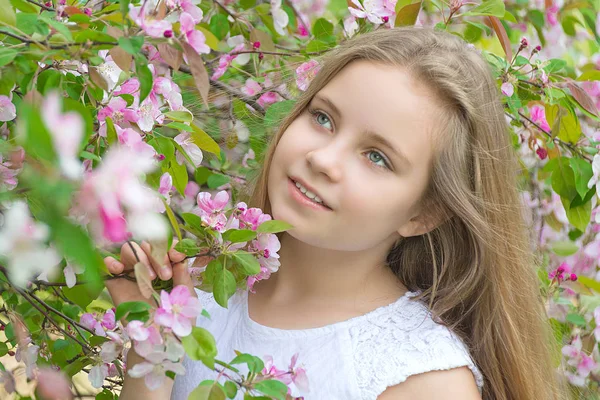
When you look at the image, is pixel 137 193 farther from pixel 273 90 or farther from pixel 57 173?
pixel 273 90

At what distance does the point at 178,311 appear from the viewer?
3.11ft

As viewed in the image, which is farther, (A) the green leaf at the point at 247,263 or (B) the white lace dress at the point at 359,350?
(B) the white lace dress at the point at 359,350

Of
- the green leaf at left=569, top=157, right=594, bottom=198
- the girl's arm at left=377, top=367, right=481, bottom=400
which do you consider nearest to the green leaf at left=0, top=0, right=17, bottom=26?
the girl's arm at left=377, top=367, right=481, bottom=400

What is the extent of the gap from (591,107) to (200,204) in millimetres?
847

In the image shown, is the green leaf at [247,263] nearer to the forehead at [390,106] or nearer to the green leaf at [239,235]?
the green leaf at [239,235]

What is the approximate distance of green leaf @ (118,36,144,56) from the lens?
86 centimetres

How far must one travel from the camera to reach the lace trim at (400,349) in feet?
4.42

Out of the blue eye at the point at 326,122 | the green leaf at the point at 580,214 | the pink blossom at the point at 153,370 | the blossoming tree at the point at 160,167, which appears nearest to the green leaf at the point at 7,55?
the blossoming tree at the point at 160,167

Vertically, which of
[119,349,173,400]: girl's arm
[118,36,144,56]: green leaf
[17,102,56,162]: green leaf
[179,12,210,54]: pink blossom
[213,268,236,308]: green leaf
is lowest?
[119,349,173,400]: girl's arm

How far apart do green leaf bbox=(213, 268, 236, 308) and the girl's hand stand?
0.08 metres

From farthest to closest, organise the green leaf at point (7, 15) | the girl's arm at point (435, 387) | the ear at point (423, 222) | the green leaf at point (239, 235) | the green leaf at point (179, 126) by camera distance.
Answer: the ear at point (423, 222) < the girl's arm at point (435, 387) < the green leaf at point (179, 126) < the green leaf at point (239, 235) < the green leaf at point (7, 15)

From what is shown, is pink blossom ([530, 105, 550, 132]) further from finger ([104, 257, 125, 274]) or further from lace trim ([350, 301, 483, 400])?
finger ([104, 257, 125, 274])

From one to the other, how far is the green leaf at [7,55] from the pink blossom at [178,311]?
31 centimetres

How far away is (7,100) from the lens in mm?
1135
